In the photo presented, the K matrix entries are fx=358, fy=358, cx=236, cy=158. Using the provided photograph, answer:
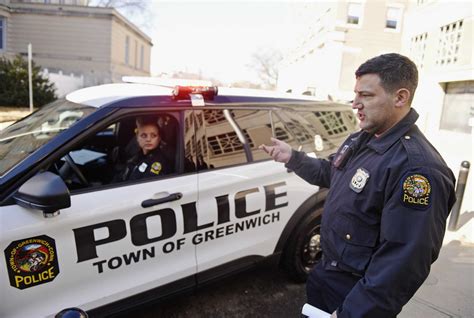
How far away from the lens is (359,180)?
1482 mm

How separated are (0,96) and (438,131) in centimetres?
1787

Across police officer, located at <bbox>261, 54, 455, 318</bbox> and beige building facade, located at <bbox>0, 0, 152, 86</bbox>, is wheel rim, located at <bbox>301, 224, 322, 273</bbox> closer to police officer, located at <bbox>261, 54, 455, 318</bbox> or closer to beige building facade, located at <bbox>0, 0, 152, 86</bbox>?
police officer, located at <bbox>261, 54, 455, 318</bbox>

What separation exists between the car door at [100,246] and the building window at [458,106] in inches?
382

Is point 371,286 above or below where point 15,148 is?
below

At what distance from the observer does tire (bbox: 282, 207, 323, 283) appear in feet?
9.75

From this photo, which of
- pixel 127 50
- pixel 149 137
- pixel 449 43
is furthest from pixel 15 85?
pixel 449 43

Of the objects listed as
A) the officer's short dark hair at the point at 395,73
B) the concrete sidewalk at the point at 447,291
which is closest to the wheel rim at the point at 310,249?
the concrete sidewalk at the point at 447,291

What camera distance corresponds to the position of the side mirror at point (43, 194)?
1.66 metres

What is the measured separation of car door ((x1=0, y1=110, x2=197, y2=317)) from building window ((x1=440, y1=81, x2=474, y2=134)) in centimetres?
970

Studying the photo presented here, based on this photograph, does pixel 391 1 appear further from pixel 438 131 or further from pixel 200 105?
pixel 200 105

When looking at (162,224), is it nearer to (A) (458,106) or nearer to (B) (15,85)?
(A) (458,106)

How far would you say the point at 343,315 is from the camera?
4.48 feet

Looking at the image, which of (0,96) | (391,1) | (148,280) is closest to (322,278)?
(148,280)

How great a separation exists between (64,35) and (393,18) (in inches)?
1017
